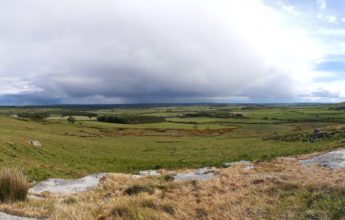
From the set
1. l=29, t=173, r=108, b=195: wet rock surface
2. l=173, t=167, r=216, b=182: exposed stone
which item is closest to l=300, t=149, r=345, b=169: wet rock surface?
l=173, t=167, r=216, b=182: exposed stone

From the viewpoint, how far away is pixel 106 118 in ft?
537

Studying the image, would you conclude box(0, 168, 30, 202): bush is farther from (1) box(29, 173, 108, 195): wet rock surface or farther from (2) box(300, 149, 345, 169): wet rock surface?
(2) box(300, 149, 345, 169): wet rock surface

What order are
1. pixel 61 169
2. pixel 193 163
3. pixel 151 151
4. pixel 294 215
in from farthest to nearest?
pixel 151 151, pixel 193 163, pixel 61 169, pixel 294 215

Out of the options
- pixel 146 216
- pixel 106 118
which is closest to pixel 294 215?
pixel 146 216

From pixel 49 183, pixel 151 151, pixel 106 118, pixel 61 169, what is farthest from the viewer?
pixel 106 118

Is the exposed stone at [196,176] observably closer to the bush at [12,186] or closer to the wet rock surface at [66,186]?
the wet rock surface at [66,186]

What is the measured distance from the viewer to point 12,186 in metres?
14.3

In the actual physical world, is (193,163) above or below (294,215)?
below

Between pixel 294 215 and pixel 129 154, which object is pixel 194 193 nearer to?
pixel 294 215

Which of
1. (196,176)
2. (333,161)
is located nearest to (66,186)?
(196,176)

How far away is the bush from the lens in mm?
14071

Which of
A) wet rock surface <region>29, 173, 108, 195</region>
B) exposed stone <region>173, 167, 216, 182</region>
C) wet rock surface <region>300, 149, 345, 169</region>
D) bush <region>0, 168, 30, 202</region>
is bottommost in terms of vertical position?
wet rock surface <region>29, 173, 108, 195</region>

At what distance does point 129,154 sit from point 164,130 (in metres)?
61.5

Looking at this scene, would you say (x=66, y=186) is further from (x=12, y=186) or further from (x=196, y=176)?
(x=12, y=186)
